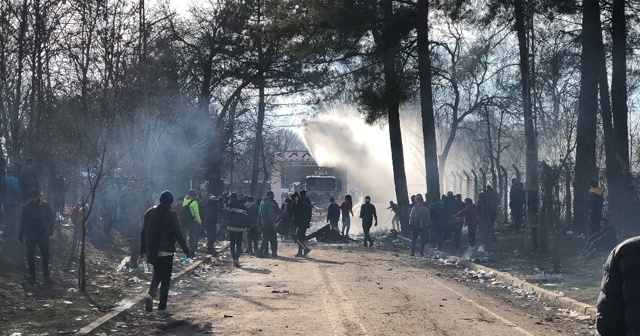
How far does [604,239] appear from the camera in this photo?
2123 cm

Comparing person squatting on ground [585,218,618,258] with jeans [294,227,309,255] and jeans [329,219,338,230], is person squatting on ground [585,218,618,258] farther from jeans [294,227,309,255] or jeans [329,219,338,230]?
jeans [329,219,338,230]

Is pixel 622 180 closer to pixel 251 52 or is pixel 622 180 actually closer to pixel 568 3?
pixel 568 3

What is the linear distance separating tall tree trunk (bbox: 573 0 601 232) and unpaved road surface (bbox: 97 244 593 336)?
8369 millimetres

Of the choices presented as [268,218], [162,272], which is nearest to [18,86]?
[162,272]

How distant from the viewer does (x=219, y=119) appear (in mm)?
36031

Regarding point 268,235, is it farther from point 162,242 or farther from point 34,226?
point 162,242

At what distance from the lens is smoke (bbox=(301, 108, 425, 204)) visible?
62.9 m

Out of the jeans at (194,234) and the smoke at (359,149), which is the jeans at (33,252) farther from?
the smoke at (359,149)

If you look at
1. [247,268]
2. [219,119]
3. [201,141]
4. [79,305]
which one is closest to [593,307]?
[79,305]

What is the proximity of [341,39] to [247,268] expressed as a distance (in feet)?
44.5

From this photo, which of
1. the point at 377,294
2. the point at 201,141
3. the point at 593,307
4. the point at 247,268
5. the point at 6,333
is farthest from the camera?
the point at 201,141

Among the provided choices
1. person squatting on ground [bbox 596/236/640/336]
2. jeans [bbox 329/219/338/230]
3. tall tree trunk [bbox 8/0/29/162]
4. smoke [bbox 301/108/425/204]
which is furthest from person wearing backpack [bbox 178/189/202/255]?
smoke [bbox 301/108/425/204]

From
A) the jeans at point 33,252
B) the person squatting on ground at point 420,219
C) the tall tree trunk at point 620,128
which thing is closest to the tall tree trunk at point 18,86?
the jeans at point 33,252

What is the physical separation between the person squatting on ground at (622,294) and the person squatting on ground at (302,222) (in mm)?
22780
